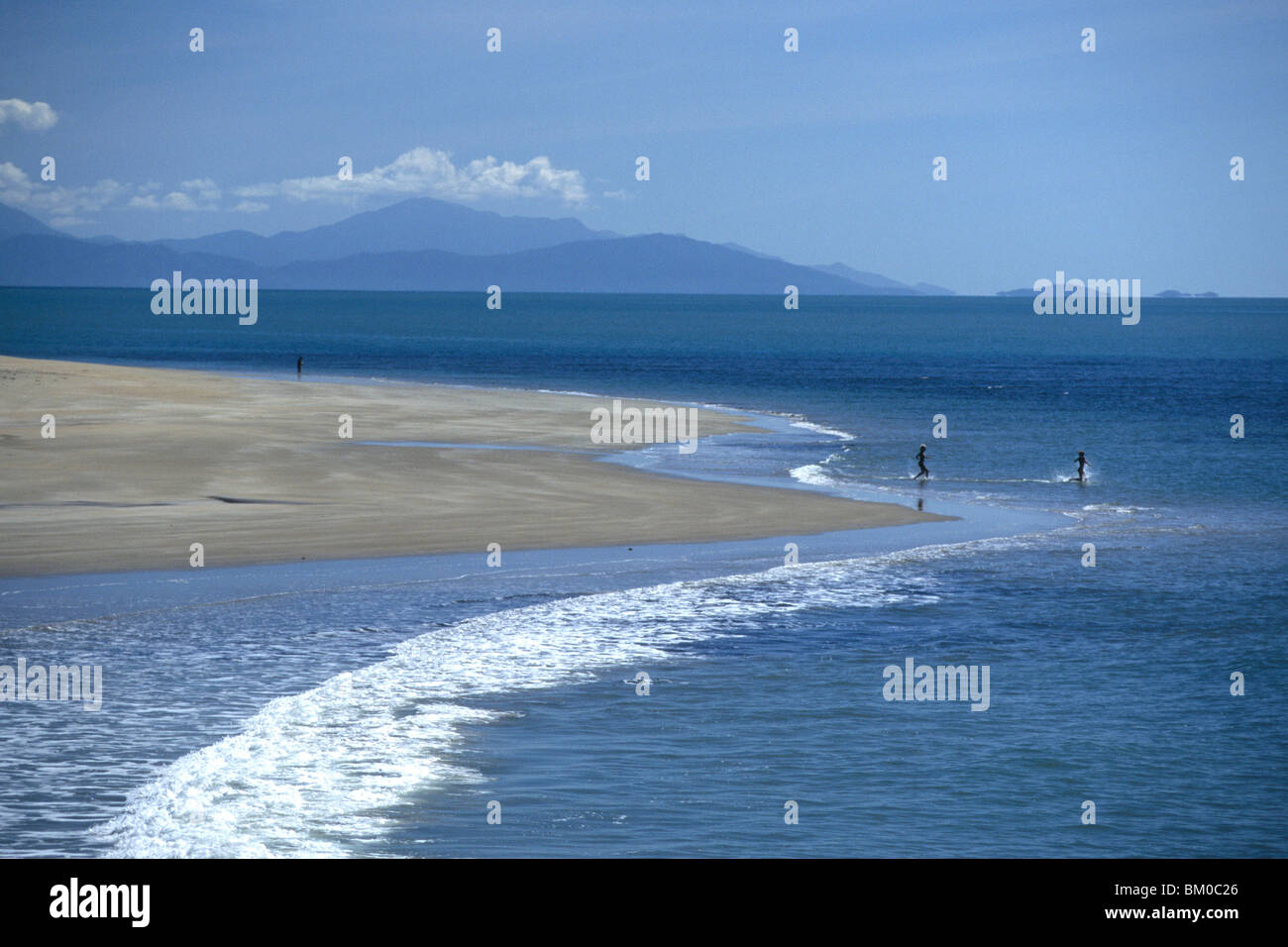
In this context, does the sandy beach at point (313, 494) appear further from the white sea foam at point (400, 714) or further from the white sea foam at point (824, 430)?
the white sea foam at point (824, 430)

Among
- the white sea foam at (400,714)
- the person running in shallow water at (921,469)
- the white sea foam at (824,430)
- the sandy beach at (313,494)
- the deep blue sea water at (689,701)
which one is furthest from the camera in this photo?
the white sea foam at (824,430)

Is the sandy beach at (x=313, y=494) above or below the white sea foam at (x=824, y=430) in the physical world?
below

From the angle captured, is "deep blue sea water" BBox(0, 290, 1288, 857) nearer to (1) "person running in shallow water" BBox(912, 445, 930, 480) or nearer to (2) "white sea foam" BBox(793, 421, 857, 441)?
(1) "person running in shallow water" BBox(912, 445, 930, 480)

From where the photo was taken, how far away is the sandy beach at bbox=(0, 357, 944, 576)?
2297cm

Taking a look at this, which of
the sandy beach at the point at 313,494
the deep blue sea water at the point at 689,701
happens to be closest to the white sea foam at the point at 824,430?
the sandy beach at the point at 313,494

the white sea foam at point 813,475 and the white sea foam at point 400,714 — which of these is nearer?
the white sea foam at point 400,714

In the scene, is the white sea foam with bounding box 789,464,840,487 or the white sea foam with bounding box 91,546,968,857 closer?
the white sea foam with bounding box 91,546,968,857

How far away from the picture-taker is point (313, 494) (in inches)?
Answer: 1112

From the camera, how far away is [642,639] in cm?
1738

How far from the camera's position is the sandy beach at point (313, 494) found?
22969mm

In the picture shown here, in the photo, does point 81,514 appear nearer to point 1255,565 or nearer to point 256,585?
point 256,585

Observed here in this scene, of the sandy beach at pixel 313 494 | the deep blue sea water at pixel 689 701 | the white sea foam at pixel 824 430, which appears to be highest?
the white sea foam at pixel 824 430

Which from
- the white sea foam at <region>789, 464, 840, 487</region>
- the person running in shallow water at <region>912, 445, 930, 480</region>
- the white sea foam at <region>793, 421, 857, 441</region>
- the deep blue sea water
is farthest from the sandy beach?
the white sea foam at <region>793, 421, 857, 441</region>

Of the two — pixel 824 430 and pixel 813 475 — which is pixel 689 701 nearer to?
pixel 813 475
